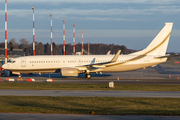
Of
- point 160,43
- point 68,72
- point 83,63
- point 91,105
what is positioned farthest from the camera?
point 160,43

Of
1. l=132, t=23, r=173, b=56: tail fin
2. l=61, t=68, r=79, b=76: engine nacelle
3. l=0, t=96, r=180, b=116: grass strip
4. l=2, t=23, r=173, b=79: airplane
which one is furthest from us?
l=132, t=23, r=173, b=56: tail fin

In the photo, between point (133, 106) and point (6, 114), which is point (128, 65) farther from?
point (6, 114)

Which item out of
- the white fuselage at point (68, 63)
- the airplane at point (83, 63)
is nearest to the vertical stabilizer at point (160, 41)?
the airplane at point (83, 63)

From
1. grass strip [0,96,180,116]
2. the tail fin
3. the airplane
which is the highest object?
the tail fin

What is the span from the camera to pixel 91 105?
62.2 feet

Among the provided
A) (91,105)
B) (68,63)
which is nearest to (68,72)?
(68,63)

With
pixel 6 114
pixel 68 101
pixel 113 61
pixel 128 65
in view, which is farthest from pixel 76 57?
pixel 6 114

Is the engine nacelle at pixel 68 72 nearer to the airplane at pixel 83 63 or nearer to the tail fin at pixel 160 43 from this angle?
the airplane at pixel 83 63

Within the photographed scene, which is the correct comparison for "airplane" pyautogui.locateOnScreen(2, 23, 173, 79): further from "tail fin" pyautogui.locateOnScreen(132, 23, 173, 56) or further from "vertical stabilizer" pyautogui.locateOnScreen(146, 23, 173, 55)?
"vertical stabilizer" pyautogui.locateOnScreen(146, 23, 173, 55)

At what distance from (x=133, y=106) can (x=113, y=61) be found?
2595 cm

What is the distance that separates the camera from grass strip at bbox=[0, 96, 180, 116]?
16.1 meters

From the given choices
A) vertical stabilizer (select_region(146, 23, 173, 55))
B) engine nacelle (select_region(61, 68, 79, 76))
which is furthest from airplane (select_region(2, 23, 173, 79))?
vertical stabilizer (select_region(146, 23, 173, 55))

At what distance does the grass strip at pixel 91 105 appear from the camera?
1612 centimetres

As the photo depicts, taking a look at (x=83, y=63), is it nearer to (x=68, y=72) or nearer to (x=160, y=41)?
(x=68, y=72)
